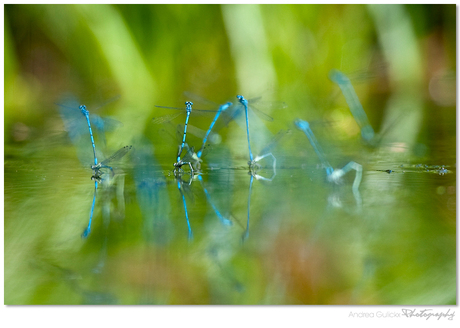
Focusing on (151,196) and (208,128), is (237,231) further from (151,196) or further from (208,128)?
(208,128)

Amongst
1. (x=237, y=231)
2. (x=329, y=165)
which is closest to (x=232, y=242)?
(x=237, y=231)

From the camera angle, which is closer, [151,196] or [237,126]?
[151,196]

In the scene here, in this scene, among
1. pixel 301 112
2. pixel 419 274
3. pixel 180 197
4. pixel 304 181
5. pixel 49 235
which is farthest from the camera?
pixel 301 112

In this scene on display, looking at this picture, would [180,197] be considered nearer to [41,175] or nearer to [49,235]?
[49,235]

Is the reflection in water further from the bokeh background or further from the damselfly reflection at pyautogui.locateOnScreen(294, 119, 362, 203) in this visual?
the damselfly reflection at pyautogui.locateOnScreen(294, 119, 362, 203)

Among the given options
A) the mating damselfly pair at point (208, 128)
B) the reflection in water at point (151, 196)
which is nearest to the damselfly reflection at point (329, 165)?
the mating damselfly pair at point (208, 128)

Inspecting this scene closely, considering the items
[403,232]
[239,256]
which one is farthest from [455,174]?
[239,256]

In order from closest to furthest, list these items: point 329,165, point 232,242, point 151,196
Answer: point 232,242, point 151,196, point 329,165
